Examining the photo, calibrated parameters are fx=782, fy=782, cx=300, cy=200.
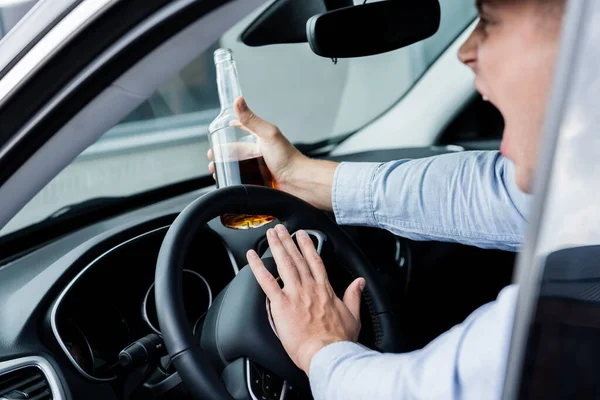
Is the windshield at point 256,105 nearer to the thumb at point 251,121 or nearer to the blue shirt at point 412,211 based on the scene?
the thumb at point 251,121

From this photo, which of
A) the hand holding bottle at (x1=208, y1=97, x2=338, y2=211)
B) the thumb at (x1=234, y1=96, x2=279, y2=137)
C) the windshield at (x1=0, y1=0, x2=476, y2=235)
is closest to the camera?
the thumb at (x1=234, y1=96, x2=279, y2=137)

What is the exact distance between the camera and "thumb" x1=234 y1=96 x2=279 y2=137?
5.60ft

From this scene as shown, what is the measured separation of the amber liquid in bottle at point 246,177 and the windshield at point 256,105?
505mm

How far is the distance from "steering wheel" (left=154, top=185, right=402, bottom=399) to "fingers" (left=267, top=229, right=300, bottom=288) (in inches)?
2.5

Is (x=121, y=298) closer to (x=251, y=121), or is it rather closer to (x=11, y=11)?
(x=251, y=121)

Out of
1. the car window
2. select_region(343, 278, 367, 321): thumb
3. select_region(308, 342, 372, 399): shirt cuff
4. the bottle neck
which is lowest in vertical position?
select_region(308, 342, 372, 399): shirt cuff

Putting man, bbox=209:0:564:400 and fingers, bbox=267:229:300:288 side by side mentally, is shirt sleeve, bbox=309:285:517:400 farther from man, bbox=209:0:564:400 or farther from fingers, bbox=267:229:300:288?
fingers, bbox=267:229:300:288

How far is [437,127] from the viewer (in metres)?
2.62

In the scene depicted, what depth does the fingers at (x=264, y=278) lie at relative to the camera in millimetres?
1308

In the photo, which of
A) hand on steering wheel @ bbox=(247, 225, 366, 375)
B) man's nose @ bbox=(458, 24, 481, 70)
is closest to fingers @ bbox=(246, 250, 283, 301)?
hand on steering wheel @ bbox=(247, 225, 366, 375)

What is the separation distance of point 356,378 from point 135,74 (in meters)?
0.51

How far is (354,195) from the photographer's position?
1783 mm

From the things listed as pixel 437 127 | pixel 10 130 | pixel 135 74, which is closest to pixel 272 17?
pixel 135 74

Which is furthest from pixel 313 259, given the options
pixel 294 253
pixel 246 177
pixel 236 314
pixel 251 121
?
pixel 251 121
